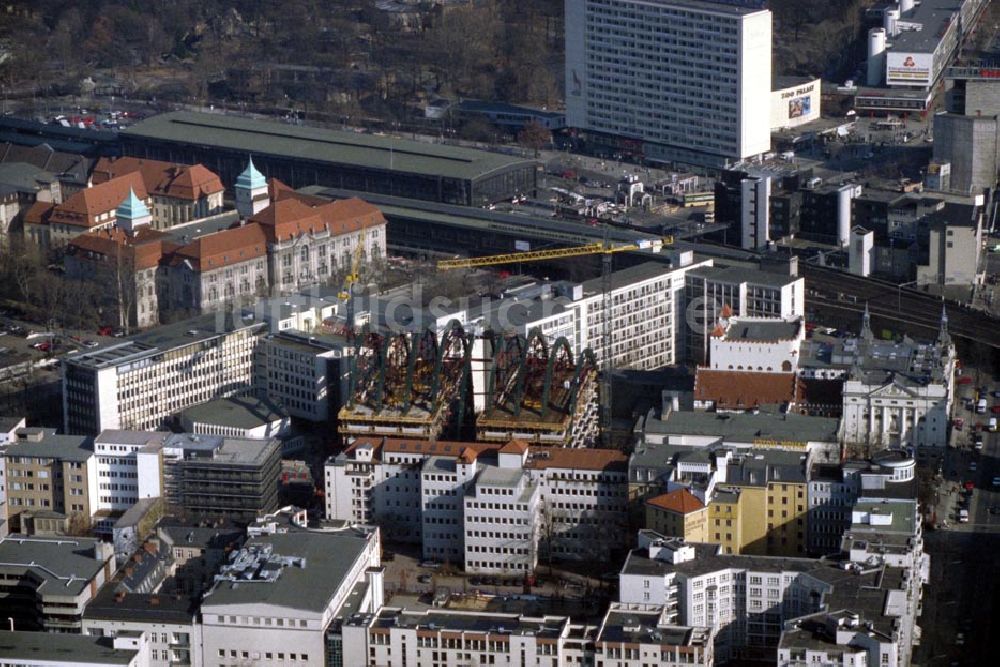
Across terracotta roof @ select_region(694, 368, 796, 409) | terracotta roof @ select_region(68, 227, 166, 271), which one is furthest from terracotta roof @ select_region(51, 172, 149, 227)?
terracotta roof @ select_region(694, 368, 796, 409)

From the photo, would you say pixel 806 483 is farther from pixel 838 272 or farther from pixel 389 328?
pixel 838 272

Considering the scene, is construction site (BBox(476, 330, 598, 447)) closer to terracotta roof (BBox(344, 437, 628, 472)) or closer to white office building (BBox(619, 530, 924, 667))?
terracotta roof (BBox(344, 437, 628, 472))

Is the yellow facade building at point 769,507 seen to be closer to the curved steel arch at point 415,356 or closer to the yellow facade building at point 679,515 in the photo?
the yellow facade building at point 679,515

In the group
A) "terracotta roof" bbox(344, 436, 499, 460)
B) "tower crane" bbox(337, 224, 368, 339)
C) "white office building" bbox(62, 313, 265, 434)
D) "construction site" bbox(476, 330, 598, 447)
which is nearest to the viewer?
"terracotta roof" bbox(344, 436, 499, 460)

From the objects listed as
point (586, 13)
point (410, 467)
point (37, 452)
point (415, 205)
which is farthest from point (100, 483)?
point (586, 13)

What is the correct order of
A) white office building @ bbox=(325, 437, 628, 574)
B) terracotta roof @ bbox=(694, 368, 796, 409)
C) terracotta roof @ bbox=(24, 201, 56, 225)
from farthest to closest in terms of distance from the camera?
terracotta roof @ bbox=(24, 201, 56, 225), terracotta roof @ bbox=(694, 368, 796, 409), white office building @ bbox=(325, 437, 628, 574)

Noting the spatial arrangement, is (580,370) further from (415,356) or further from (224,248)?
(224,248)

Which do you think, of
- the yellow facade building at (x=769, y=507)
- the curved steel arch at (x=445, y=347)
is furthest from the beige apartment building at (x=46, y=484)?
the yellow facade building at (x=769, y=507)
